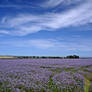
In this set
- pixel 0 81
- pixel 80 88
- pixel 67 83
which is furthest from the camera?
pixel 0 81

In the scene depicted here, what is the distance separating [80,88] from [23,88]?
269 centimetres

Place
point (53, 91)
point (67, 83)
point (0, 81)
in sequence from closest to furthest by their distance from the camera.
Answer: point (53, 91), point (67, 83), point (0, 81)

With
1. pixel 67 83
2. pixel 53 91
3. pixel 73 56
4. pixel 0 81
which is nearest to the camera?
pixel 53 91

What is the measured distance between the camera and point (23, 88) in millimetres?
5816

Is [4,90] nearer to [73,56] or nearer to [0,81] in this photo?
[0,81]

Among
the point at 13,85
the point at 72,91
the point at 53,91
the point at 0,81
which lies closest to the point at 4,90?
the point at 13,85

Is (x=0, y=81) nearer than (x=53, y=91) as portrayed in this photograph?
No

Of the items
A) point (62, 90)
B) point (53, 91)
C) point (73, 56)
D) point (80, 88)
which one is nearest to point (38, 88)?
point (53, 91)

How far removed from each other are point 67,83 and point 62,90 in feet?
2.81

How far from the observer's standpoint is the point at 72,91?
18.7 ft

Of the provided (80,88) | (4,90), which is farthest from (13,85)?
(80,88)

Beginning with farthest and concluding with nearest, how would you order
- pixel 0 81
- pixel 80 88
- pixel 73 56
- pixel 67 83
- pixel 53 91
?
pixel 73 56, pixel 0 81, pixel 67 83, pixel 80 88, pixel 53 91

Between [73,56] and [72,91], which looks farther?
[73,56]

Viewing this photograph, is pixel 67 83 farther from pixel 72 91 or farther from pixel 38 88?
pixel 38 88
